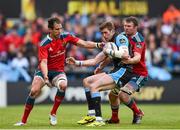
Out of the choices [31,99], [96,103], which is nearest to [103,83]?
[96,103]

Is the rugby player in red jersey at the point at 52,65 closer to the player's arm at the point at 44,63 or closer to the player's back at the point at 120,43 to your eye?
the player's arm at the point at 44,63

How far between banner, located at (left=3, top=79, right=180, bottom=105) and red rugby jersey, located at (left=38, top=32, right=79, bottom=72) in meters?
9.08

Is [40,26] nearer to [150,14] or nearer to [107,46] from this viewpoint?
[150,14]

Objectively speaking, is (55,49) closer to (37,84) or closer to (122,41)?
(37,84)

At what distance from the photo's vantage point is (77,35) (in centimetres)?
2503

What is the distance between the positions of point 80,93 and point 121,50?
10.5 meters

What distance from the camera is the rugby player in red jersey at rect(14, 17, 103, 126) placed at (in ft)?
46.4

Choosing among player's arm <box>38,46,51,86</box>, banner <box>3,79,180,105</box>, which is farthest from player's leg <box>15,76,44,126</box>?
banner <box>3,79,180,105</box>

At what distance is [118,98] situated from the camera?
582 inches

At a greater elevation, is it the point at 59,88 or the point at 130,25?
the point at 130,25

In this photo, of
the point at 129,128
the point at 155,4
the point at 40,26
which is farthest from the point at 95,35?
the point at 129,128

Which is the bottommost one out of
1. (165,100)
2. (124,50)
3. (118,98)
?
(165,100)

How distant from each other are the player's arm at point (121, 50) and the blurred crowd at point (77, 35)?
1031 centimetres

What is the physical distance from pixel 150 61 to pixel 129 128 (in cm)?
1221
